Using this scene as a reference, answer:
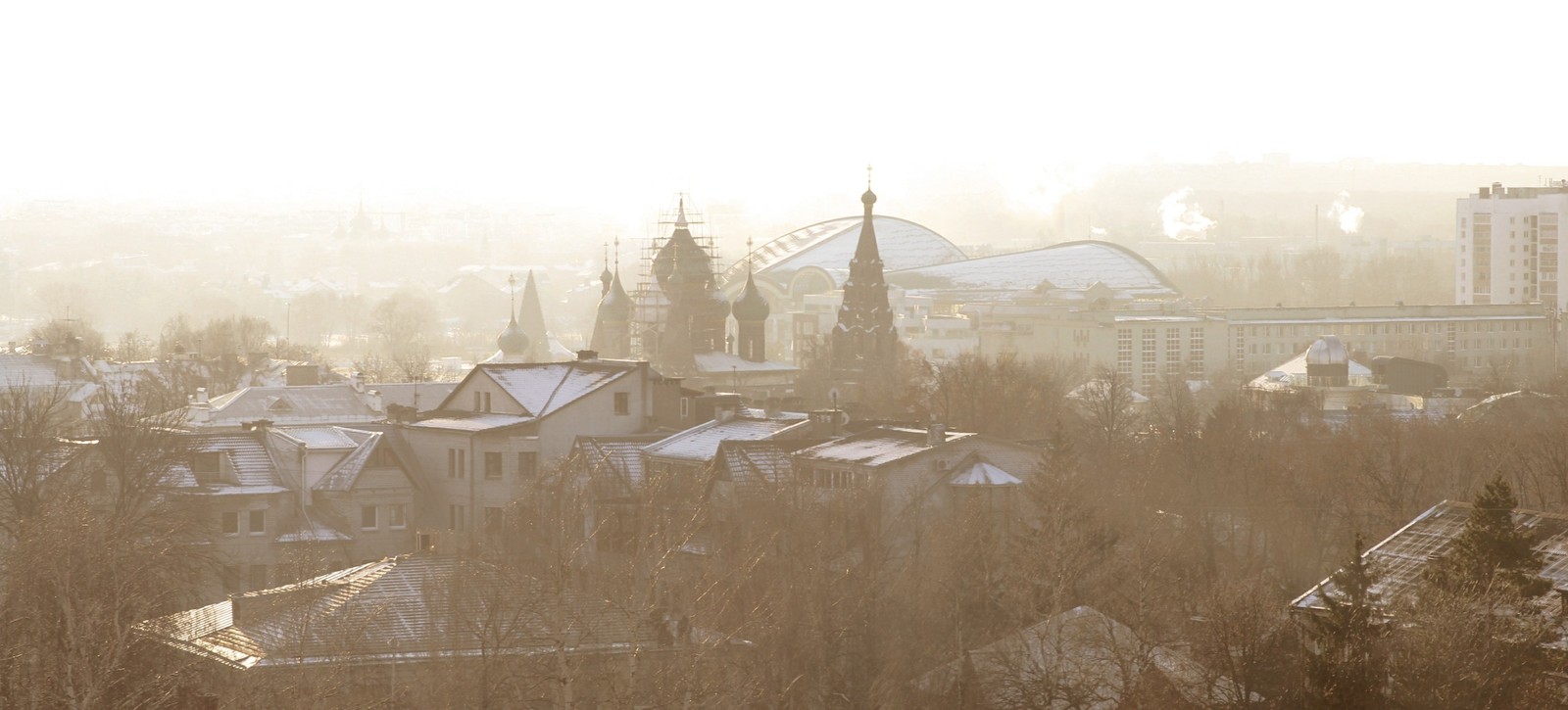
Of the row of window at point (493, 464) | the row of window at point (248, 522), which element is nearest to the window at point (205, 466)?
the row of window at point (248, 522)

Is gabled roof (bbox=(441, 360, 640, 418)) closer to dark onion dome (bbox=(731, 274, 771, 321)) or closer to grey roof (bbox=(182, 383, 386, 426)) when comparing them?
grey roof (bbox=(182, 383, 386, 426))

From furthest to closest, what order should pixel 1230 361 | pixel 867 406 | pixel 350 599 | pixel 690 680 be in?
pixel 1230 361, pixel 867 406, pixel 350 599, pixel 690 680

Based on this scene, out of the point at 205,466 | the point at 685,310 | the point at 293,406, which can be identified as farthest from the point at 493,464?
the point at 685,310

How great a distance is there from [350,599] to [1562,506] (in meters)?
21.5

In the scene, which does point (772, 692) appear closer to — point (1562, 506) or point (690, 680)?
point (690, 680)

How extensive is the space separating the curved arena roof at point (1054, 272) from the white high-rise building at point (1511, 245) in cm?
2044

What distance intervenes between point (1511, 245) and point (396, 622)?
429 feet

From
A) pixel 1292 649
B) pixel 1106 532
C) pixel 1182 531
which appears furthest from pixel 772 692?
pixel 1182 531

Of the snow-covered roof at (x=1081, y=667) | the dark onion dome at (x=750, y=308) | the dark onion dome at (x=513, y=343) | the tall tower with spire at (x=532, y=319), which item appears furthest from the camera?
the tall tower with spire at (x=532, y=319)

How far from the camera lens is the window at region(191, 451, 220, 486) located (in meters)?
50.4

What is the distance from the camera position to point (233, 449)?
52031 mm

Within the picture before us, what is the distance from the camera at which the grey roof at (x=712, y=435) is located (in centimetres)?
5050

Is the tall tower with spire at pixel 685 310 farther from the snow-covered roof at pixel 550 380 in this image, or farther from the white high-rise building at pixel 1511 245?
the white high-rise building at pixel 1511 245

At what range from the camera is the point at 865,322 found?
92.1 metres
